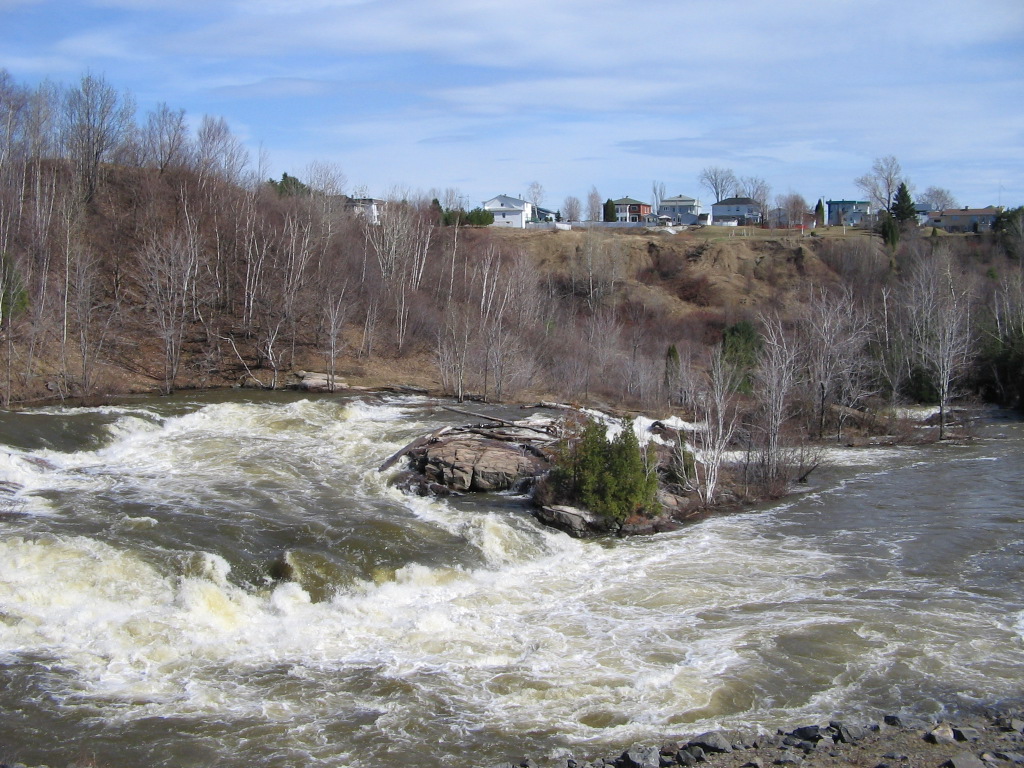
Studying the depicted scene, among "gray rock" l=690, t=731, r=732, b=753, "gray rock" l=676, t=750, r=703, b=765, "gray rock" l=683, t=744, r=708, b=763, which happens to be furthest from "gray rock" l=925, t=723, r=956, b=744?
"gray rock" l=676, t=750, r=703, b=765

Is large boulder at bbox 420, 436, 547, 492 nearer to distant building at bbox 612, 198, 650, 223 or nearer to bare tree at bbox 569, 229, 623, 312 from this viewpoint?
bare tree at bbox 569, 229, 623, 312

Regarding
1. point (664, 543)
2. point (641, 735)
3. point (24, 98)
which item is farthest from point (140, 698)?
point (24, 98)

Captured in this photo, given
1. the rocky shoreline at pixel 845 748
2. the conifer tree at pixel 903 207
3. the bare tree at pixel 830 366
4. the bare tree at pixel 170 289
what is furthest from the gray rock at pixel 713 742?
the conifer tree at pixel 903 207

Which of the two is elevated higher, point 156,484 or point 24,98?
point 24,98

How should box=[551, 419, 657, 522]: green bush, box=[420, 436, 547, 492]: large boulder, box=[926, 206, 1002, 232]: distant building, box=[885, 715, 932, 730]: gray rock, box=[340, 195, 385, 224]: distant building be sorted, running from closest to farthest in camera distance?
1. box=[885, 715, 932, 730]: gray rock
2. box=[551, 419, 657, 522]: green bush
3. box=[420, 436, 547, 492]: large boulder
4. box=[340, 195, 385, 224]: distant building
5. box=[926, 206, 1002, 232]: distant building

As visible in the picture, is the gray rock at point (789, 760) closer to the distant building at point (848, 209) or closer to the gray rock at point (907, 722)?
the gray rock at point (907, 722)

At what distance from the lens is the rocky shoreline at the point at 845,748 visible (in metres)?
10.2

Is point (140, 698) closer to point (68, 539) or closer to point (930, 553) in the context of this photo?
point (68, 539)

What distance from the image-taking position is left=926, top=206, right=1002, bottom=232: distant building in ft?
351

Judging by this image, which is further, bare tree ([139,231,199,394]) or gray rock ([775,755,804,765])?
bare tree ([139,231,199,394])

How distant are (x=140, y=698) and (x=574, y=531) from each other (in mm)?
11188

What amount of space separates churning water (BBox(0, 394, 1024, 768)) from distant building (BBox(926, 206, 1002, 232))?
312 ft

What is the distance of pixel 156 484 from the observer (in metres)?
21.9

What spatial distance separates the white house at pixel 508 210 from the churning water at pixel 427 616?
283ft
